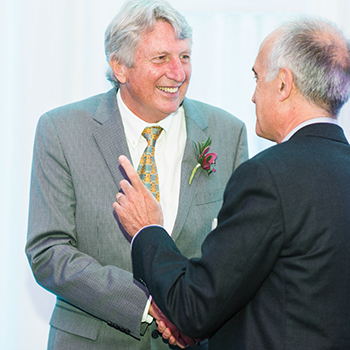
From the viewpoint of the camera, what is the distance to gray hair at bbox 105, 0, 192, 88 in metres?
2.03

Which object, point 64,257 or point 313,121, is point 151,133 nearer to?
point 64,257

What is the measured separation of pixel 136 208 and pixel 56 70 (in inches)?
74.9

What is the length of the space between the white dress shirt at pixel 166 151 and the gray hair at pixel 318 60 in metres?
0.83

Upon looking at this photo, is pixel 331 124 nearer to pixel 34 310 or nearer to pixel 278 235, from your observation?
pixel 278 235

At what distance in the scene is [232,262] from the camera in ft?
4.06

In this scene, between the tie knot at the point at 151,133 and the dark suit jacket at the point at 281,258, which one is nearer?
the dark suit jacket at the point at 281,258

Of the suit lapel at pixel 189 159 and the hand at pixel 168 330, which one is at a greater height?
the suit lapel at pixel 189 159

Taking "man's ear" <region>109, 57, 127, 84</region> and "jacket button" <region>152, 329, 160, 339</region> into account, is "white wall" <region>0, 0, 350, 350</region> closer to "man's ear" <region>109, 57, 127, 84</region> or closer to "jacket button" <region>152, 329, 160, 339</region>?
"man's ear" <region>109, 57, 127, 84</region>

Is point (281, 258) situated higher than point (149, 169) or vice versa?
point (149, 169)

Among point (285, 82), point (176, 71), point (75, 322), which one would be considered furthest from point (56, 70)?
point (285, 82)

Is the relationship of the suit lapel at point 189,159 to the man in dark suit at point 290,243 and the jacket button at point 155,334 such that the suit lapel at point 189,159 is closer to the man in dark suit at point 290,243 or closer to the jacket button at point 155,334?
the jacket button at point 155,334

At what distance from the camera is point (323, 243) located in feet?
4.01

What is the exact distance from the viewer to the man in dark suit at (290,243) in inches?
48.2

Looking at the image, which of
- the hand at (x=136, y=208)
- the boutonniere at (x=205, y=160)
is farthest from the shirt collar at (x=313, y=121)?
the boutonniere at (x=205, y=160)
